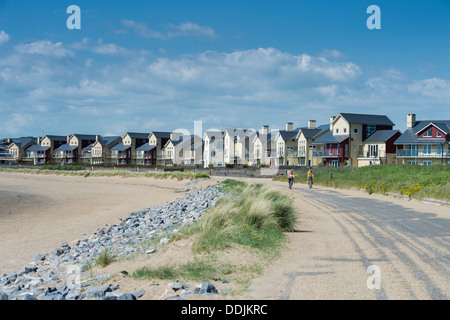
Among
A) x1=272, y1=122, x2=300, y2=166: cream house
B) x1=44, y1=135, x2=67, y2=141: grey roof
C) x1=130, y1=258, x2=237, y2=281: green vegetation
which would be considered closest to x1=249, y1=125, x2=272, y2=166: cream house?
x1=272, y1=122, x2=300, y2=166: cream house

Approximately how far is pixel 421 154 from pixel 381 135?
26.4ft

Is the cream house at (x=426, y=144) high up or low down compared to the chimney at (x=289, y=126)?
down

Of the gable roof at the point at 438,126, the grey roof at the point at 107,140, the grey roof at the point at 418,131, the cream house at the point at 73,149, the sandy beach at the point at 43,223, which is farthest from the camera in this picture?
the cream house at the point at 73,149

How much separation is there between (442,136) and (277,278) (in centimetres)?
5547

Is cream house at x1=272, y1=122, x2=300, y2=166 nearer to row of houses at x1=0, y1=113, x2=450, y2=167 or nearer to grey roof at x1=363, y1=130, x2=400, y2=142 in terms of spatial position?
row of houses at x1=0, y1=113, x2=450, y2=167

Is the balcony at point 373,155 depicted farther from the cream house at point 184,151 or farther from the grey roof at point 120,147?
the grey roof at point 120,147

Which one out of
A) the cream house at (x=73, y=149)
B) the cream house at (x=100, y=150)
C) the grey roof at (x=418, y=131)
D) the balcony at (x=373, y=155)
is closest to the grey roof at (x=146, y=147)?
the cream house at (x=100, y=150)

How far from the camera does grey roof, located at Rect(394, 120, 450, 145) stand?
54.2m

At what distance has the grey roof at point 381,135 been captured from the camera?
6008 centimetres

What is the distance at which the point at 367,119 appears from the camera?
64.6 meters

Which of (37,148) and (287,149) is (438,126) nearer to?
(287,149)

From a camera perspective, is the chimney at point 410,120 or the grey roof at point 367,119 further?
the grey roof at point 367,119
